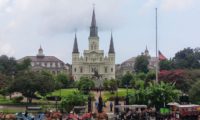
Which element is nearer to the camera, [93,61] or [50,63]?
[93,61]

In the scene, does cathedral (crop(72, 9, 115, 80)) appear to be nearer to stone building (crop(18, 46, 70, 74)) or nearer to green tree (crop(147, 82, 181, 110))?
stone building (crop(18, 46, 70, 74))

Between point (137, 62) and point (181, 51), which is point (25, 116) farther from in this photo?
point (137, 62)

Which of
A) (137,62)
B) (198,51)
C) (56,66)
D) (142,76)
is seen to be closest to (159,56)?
(142,76)

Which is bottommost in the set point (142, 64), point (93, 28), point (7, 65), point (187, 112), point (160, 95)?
point (187, 112)

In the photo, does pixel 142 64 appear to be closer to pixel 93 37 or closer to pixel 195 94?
pixel 93 37

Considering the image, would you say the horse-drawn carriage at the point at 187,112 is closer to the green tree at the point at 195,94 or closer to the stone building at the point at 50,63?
the green tree at the point at 195,94

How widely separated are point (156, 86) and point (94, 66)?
12869 cm

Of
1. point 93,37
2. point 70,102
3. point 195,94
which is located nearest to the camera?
point 70,102

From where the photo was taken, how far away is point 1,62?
481 ft

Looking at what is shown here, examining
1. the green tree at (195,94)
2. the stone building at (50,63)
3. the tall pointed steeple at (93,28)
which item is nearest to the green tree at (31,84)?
the green tree at (195,94)

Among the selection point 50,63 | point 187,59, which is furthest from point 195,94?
point 50,63

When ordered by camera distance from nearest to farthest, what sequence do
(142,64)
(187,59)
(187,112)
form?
(187,112) → (187,59) → (142,64)

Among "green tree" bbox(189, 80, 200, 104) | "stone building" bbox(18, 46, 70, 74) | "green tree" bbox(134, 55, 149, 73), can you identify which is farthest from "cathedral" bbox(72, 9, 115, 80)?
"green tree" bbox(189, 80, 200, 104)

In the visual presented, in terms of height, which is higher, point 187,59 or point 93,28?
point 93,28
